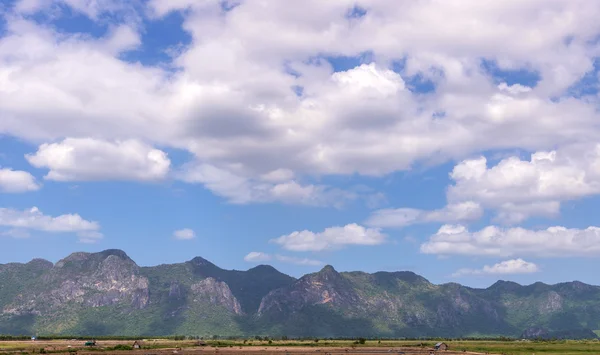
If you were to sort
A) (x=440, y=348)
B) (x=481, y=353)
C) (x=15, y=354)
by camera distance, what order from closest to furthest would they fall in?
1. (x=15, y=354)
2. (x=481, y=353)
3. (x=440, y=348)

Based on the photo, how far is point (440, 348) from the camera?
6816 inches

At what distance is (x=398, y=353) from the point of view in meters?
154

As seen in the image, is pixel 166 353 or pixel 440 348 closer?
pixel 166 353

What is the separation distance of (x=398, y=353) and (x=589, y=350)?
51.0m

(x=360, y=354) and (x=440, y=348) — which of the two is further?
(x=440, y=348)

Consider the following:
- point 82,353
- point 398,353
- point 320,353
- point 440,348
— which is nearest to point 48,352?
point 82,353

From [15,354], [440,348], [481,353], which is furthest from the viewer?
[440,348]

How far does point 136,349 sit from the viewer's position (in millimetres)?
163000

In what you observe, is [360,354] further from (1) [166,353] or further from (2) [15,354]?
(2) [15,354]

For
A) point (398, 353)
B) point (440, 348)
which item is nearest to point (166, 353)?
point (398, 353)

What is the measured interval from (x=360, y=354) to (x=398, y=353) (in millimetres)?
10096

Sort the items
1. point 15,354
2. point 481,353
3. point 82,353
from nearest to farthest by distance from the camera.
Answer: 1. point 15,354
2. point 82,353
3. point 481,353

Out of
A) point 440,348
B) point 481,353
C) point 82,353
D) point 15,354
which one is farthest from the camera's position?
point 440,348

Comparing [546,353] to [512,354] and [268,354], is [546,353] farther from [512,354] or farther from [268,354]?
[268,354]
